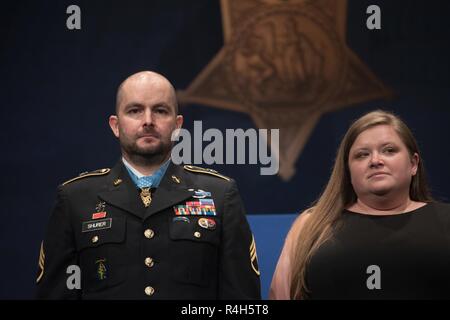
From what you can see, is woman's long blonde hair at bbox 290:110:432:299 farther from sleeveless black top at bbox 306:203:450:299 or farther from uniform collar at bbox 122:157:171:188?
uniform collar at bbox 122:157:171:188

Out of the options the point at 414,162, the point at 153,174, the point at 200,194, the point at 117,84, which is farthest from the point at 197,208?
the point at 117,84

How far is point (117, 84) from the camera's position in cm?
355

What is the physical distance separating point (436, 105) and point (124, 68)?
1666 millimetres

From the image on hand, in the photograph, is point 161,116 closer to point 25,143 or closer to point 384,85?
point 25,143

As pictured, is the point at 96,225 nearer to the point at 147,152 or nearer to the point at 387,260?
the point at 147,152

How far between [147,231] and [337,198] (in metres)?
0.79

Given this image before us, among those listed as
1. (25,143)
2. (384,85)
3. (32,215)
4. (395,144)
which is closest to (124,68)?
(25,143)

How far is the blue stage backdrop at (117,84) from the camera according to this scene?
138 inches

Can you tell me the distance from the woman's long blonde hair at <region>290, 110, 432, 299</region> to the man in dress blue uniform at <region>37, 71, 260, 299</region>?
8.6 inches

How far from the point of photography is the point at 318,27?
12.0 feet

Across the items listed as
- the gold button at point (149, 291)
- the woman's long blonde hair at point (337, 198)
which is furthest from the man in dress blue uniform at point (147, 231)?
the woman's long blonde hair at point (337, 198)

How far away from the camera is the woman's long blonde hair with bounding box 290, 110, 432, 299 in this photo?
8.20 ft

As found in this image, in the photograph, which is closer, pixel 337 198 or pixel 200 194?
pixel 200 194

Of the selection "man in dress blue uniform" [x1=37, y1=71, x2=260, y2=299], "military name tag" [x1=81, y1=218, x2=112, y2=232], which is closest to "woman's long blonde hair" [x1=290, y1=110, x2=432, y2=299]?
"man in dress blue uniform" [x1=37, y1=71, x2=260, y2=299]
